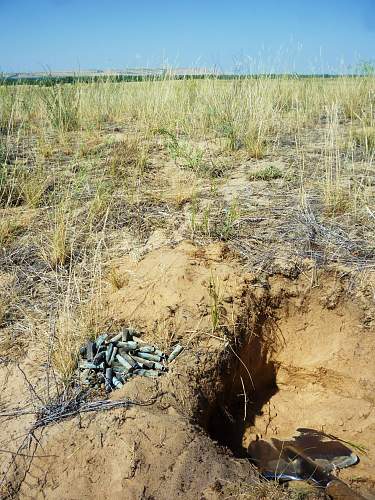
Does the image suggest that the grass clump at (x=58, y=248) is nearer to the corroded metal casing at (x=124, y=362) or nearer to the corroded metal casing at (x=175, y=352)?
the corroded metal casing at (x=124, y=362)

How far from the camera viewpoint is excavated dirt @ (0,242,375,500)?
6.40 ft

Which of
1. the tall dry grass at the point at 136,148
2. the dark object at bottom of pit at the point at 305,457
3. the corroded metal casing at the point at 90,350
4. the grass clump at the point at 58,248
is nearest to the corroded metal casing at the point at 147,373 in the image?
the corroded metal casing at the point at 90,350

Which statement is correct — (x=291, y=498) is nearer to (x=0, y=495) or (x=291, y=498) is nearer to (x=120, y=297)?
(x=0, y=495)

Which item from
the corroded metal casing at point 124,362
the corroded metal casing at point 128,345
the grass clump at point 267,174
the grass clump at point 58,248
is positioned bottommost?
the corroded metal casing at point 124,362

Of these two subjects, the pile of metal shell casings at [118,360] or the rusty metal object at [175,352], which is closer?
the pile of metal shell casings at [118,360]

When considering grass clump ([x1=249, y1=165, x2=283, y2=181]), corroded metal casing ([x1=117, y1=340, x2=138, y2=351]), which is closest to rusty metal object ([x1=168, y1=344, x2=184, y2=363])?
corroded metal casing ([x1=117, y1=340, x2=138, y2=351])

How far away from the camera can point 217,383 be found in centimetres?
258

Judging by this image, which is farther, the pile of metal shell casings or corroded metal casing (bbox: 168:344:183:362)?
corroded metal casing (bbox: 168:344:183:362)

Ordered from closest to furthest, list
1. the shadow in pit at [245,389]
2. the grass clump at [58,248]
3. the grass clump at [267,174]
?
the shadow in pit at [245,389] → the grass clump at [58,248] → the grass clump at [267,174]

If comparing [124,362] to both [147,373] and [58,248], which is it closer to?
[147,373]

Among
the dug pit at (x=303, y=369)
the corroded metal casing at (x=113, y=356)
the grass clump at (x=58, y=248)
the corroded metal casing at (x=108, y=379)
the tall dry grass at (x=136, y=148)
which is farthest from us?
the tall dry grass at (x=136, y=148)

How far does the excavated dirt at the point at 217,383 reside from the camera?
1949 millimetres

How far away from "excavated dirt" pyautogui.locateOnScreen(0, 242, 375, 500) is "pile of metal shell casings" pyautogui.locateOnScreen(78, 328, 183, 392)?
70mm

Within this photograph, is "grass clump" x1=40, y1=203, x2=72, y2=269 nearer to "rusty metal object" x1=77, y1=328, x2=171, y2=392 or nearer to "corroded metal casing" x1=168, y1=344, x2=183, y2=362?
"rusty metal object" x1=77, y1=328, x2=171, y2=392
